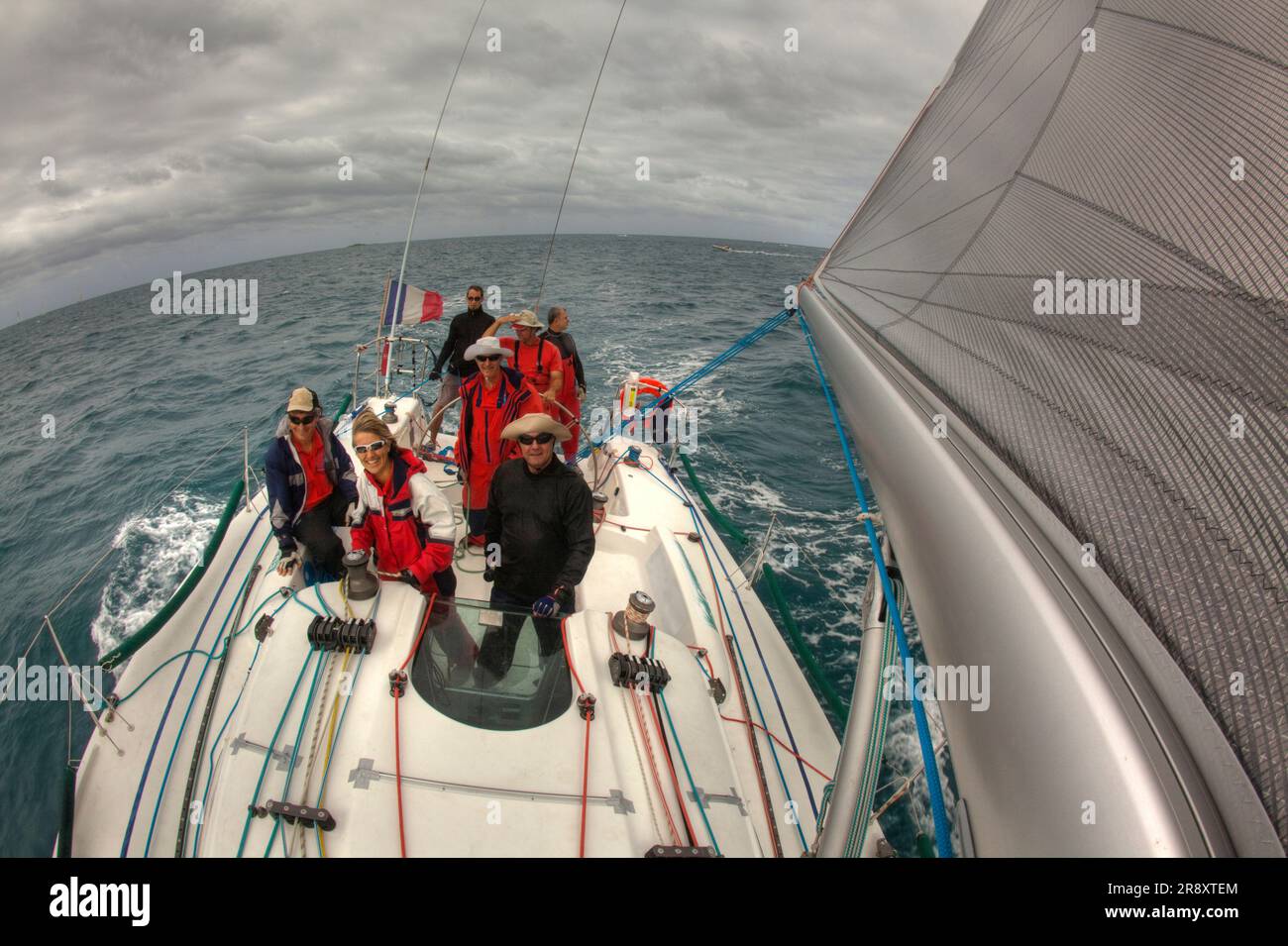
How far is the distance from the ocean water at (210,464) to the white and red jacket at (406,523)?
210 centimetres

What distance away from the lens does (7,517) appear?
8.90 metres

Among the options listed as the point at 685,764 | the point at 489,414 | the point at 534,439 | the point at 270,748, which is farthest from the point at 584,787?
the point at 489,414

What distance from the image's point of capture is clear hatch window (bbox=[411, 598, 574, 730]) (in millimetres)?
2396

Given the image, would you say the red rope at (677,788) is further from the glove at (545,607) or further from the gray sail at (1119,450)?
the gray sail at (1119,450)

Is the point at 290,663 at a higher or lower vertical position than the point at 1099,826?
higher

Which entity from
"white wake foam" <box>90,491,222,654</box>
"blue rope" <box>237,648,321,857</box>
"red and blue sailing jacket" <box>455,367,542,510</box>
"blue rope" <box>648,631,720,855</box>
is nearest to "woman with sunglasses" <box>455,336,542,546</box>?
"red and blue sailing jacket" <box>455,367,542,510</box>

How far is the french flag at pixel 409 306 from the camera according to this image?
5.93 metres

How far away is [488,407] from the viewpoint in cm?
358

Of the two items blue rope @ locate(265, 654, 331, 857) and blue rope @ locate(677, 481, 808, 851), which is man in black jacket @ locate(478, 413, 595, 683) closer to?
blue rope @ locate(265, 654, 331, 857)

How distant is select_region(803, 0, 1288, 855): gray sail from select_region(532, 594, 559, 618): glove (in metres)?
1.66
